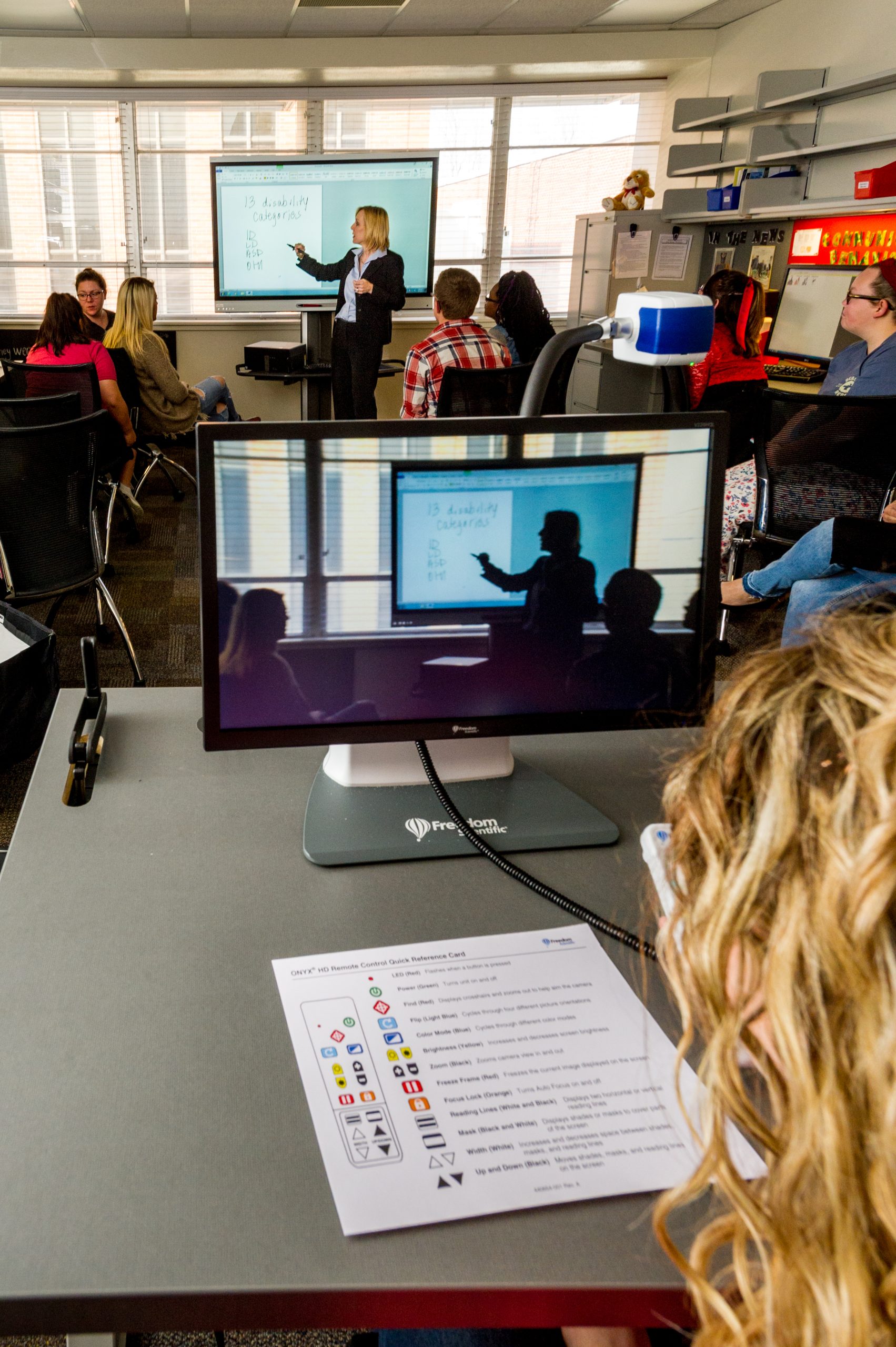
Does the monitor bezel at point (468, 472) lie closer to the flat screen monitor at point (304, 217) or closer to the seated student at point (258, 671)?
the seated student at point (258, 671)

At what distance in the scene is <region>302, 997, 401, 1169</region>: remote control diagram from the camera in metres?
0.64

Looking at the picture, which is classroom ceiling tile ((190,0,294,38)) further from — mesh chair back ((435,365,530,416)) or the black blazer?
mesh chair back ((435,365,530,416))

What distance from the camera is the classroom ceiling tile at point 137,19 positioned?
211 inches

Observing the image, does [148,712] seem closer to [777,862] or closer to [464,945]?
[464,945]

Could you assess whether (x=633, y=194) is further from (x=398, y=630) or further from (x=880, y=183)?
(x=398, y=630)

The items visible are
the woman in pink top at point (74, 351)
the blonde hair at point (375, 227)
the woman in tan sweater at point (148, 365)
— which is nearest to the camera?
the woman in pink top at point (74, 351)

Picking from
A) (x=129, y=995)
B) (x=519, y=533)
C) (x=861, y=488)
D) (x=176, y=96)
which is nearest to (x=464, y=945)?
(x=129, y=995)

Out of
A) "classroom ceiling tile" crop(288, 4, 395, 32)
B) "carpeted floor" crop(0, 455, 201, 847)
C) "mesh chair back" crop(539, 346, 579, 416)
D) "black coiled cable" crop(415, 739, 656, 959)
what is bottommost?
"carpeted floor" crop(0, 455, 201, 847)

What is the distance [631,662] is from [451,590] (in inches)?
8.2

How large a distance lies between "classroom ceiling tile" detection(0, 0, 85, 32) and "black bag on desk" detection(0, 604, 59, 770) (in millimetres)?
4722

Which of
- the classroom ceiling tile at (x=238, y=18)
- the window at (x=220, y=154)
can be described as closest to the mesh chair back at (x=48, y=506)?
the classroom ceiling tile at (x=238, y=18)

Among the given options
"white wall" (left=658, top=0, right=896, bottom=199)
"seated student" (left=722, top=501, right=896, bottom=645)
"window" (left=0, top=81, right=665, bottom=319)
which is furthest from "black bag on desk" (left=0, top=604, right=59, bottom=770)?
"window" (left=0, top=81, right=665, bottom=319)

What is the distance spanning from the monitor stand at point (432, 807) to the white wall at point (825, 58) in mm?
4650

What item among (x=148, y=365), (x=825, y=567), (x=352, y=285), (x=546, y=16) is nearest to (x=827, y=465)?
(x=825, y=567)
